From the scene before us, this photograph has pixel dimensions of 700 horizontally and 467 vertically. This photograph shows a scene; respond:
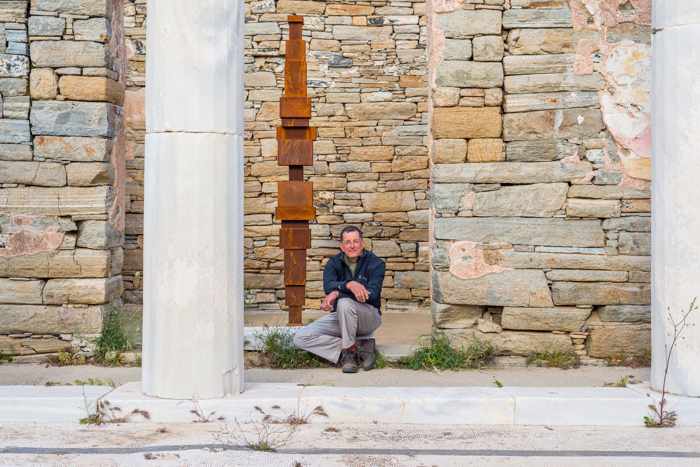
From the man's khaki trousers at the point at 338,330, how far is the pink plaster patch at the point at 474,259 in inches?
27.8

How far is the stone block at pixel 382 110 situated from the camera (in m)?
9.79

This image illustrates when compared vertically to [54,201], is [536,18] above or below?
above

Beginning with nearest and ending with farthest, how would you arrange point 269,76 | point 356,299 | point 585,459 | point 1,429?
point 585,459 < point 1,429 < point 356,299 < point 269,76

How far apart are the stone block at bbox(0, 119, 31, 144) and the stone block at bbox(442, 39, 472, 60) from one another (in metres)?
3.25

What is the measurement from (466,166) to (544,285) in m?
1.06

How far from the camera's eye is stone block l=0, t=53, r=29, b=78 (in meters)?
6.80

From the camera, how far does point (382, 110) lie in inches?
385

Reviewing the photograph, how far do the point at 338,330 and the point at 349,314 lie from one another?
0.83 feet

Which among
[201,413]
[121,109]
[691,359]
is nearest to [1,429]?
[201,413]

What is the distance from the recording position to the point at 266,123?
987 centimetres

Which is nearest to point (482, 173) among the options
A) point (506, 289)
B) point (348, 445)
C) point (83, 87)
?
point (506, 289)

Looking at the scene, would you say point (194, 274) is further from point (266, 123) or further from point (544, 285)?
point (266, 123)

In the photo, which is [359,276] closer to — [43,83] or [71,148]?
[71,148]

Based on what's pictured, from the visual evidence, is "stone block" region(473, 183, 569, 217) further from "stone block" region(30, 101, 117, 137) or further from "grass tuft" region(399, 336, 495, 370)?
"stone block" region(30, 101, 117, 137)
